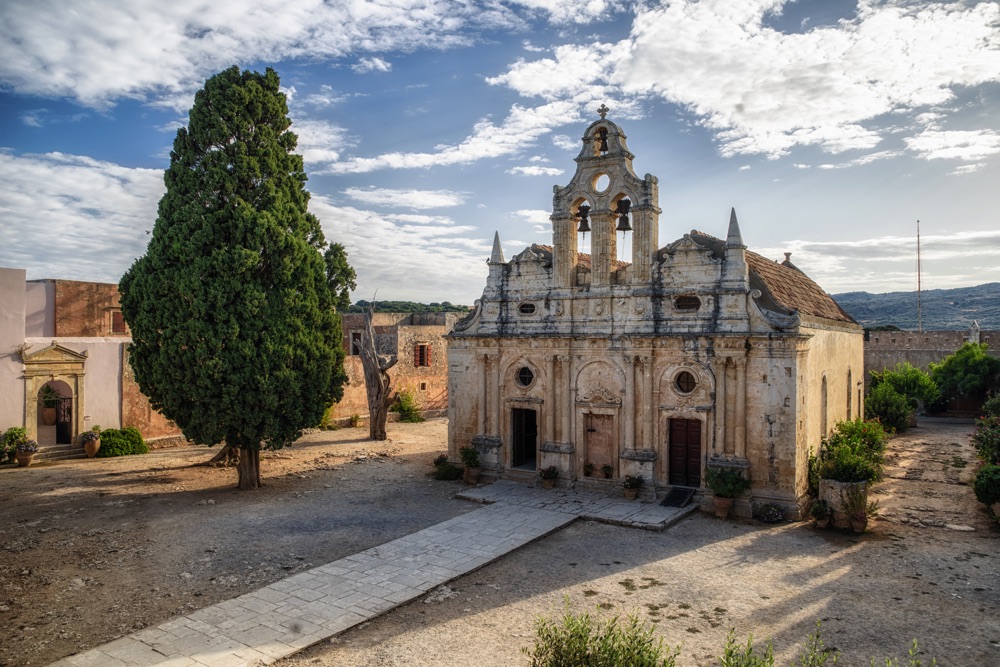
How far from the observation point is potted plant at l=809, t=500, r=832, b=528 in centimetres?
1524

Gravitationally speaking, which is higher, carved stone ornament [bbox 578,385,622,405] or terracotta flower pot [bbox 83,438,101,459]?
carved stone ornament [bbox 578,385,622,405]

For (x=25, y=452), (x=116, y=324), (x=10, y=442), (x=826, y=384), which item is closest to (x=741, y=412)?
(x=826, y=384)

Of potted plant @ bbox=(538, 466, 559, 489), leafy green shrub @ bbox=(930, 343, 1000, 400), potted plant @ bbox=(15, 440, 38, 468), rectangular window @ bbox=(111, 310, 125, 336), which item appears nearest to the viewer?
potted plant @ bbox=(538, 466, 559, 489)

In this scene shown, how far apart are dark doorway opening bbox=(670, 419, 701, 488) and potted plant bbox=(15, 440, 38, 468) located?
20.9 m

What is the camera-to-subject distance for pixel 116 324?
1124 inches

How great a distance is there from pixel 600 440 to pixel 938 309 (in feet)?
401

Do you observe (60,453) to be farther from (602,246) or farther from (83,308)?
(602,246)

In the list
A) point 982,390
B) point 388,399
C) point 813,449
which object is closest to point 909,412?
point 982,390

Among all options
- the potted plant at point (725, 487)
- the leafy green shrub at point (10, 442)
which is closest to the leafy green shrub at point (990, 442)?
the potted plant at point (725, 487)

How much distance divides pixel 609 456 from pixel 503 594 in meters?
7.80

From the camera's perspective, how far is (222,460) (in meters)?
22.3

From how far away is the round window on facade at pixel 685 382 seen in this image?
17.6 meters

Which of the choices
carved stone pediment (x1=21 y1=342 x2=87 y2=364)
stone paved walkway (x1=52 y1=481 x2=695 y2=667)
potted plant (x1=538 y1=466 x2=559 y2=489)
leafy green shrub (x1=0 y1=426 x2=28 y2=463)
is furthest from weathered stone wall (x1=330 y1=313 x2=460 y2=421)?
stone paved walkway (x1=52 y1=481 x2=695 y2=667)

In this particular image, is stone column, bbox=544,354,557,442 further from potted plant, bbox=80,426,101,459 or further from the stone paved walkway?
potted plant, bbox=80,426,101,459
